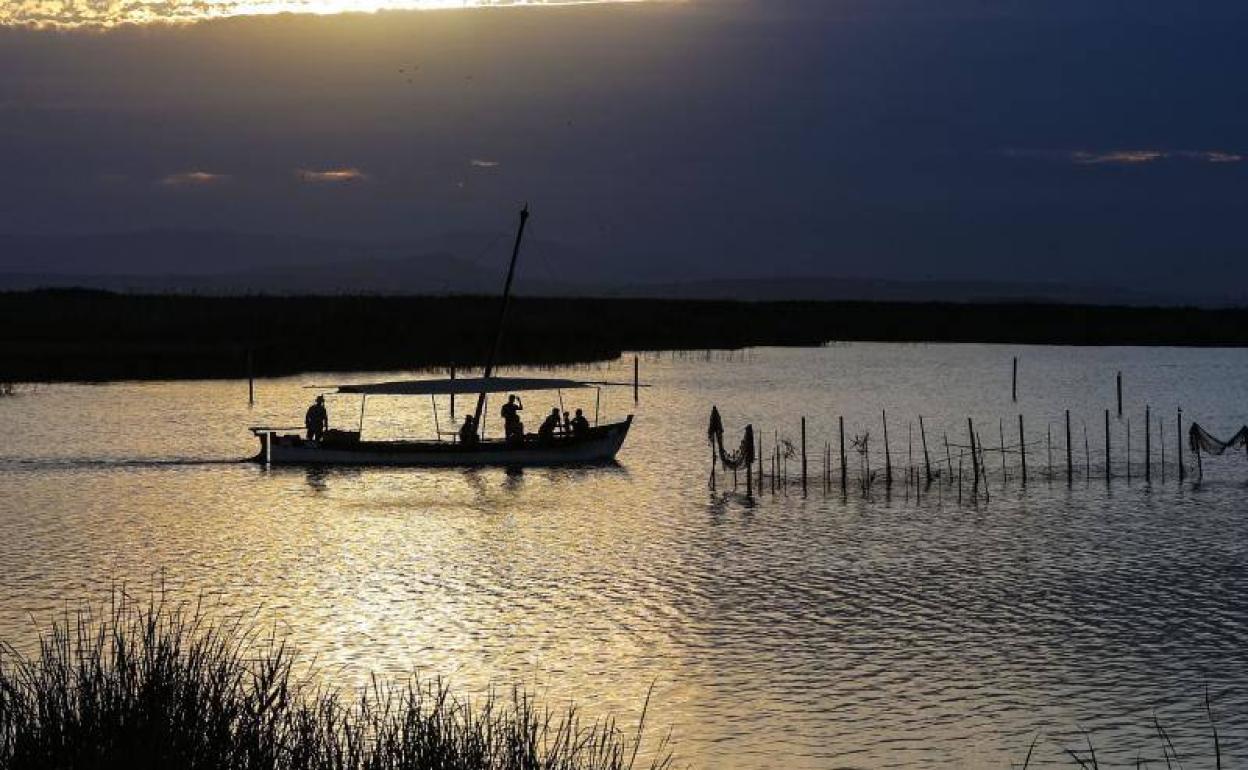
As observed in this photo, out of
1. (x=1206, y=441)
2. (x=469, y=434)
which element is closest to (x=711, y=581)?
(x=469, y=434)

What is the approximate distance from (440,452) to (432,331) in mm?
51633

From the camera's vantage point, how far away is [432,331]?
331 ft

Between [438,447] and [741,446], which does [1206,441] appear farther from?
[438,447]

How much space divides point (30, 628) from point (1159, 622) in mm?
17917

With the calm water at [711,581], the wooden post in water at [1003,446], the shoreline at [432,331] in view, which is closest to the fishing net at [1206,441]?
the calm water at [711,581]

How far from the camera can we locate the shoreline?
8756 cm

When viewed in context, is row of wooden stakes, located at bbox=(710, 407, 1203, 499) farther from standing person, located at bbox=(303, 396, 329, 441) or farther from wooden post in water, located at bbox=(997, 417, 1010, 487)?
standing person, located at bbox=(303, 396, 329, 441)

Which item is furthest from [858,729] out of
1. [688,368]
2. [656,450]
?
[688,368]

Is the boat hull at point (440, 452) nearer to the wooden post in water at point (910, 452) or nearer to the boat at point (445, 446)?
the boat at point (445, 446)

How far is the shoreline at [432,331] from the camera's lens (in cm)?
8756

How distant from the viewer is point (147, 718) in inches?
520

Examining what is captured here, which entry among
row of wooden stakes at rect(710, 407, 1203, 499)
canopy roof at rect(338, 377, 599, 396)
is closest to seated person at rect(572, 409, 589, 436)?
canopy roof at rect(338, 377, 599, 396)

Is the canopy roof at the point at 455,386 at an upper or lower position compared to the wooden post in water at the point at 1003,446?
upper

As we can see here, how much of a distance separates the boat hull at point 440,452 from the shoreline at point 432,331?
2509 cm
